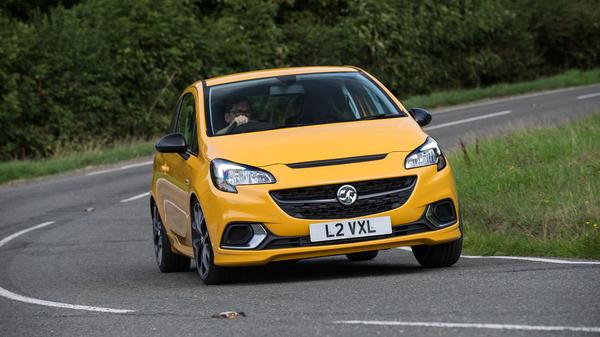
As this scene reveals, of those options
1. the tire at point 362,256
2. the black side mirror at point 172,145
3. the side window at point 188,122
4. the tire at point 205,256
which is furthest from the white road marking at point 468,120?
the tire at point 205,256

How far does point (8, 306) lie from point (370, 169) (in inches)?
110

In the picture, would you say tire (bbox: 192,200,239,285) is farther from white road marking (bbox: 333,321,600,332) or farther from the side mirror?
white road marking (bbox: 333,321,600,332)

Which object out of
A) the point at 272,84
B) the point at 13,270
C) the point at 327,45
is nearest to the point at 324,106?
the point at 272,84

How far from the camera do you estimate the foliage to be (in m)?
30.0

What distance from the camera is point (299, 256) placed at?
387 inches

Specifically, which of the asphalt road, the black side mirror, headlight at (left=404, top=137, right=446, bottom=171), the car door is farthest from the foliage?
headlight at (left=404, top=137, right=446, bottom=171)

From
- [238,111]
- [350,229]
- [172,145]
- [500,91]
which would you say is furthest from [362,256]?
[500,91]

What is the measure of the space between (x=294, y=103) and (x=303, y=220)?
5.61ft

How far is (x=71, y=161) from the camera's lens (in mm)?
26516

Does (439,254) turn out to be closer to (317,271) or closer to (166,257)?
(317,271)

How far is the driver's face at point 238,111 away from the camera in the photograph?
11.1 meters

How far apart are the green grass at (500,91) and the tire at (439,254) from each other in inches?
988

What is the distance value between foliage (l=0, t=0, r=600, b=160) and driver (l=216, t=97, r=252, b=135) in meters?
18.1

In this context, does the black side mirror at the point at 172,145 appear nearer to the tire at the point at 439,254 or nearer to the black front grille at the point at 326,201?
the black front grille at the point at 326,201
